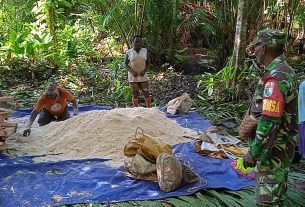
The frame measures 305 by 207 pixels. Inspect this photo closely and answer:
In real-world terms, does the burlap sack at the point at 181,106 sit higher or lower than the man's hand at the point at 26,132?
higher

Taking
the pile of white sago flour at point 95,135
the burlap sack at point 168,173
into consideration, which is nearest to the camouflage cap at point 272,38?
the burlap sack at point 168,173

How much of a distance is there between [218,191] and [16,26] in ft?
25.6

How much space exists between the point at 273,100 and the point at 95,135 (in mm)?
2649

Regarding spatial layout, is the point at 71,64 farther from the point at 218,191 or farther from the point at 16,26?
the point at 218,191

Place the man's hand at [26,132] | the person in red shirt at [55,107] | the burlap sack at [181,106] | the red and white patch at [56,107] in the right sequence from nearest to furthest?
the man's hand at [26,132], the person in red shirt at [55,107], the red and white patch at [56,107], the burlap sack at [181,106]

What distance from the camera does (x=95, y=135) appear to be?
4.39 metres

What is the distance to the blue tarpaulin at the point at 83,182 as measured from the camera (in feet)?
10.3

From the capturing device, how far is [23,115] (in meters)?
6.00

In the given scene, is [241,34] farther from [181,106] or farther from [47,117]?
[47,117]

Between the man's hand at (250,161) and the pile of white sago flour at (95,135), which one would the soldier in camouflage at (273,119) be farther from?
the pile of white sago flour at (95,135)

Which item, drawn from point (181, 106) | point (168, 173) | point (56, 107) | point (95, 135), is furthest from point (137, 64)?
point (168, 173)

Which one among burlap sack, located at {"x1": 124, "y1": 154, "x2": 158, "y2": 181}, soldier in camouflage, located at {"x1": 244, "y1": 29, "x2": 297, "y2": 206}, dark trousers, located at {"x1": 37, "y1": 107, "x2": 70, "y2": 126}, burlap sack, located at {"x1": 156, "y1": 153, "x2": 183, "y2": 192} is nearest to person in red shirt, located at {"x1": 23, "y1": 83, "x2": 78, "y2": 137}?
dark trousers, located at {"x1": 37, "y1": 107, "x2": 70, "y2": 126}

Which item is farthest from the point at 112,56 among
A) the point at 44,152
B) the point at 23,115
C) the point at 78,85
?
the point at 44,152

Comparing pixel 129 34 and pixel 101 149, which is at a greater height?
pixel 129 34
